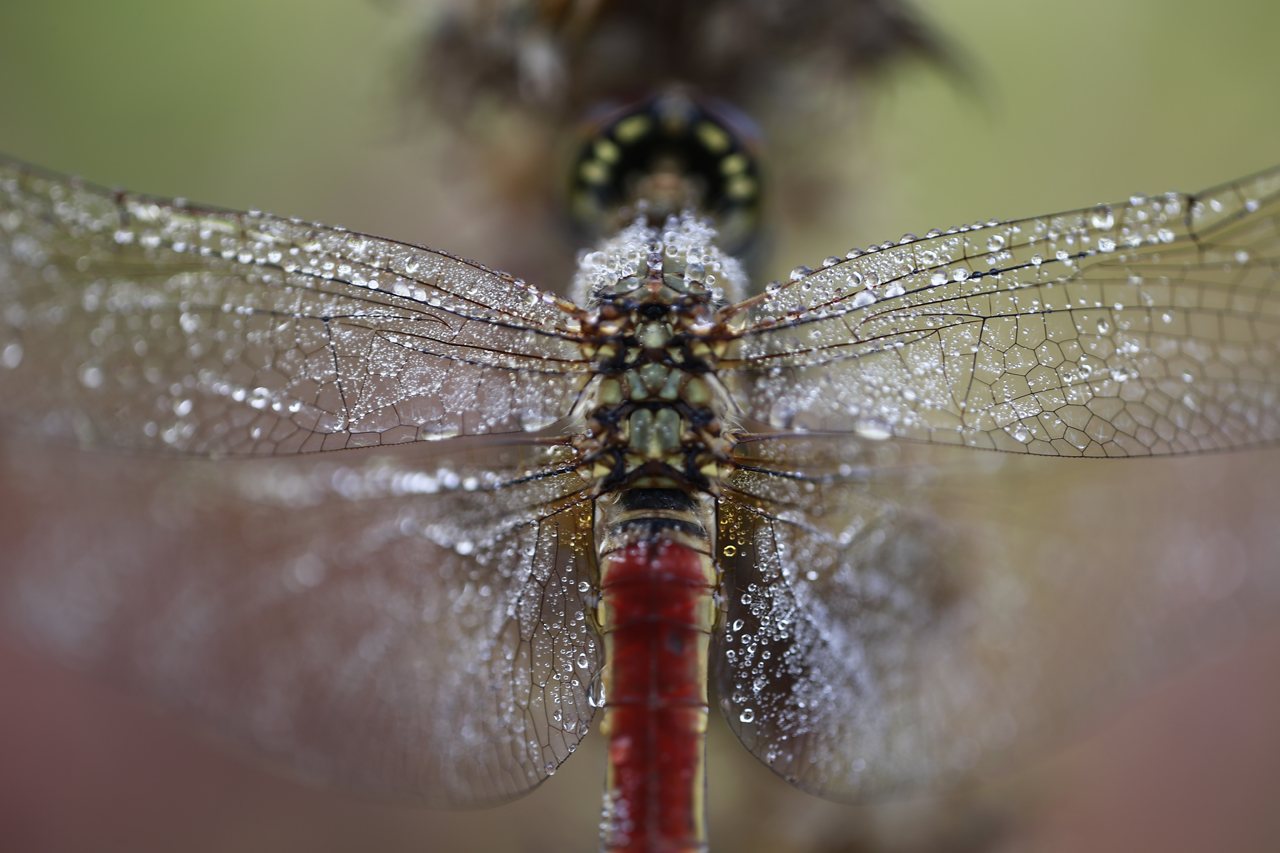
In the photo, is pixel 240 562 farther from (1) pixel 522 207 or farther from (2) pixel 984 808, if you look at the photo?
(2) pixel 984 808

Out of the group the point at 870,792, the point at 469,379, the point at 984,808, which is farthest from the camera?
the point at 984,808

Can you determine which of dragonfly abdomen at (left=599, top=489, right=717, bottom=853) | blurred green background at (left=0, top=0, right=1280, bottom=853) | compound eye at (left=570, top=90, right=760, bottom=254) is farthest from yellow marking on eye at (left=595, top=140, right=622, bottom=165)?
dragonfly abdomen at (left=599, top=489, right=717, bottom=853)

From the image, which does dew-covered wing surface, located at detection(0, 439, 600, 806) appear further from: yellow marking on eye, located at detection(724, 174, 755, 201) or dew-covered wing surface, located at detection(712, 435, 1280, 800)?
yellow marking on eye, located at detection(724, 174, 755, 201)

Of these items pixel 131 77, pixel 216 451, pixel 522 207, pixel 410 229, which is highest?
pixel 131 77

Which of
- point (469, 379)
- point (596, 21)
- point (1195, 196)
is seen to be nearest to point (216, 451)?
point (469, 379)

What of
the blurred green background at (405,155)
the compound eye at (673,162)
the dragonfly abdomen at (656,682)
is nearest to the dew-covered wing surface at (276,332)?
the dragonfly abdomen at (656,682)

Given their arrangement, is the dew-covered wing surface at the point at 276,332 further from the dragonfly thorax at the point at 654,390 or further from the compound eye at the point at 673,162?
the compound eye at the point at 673,162

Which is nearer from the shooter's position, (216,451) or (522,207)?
(216,451)
